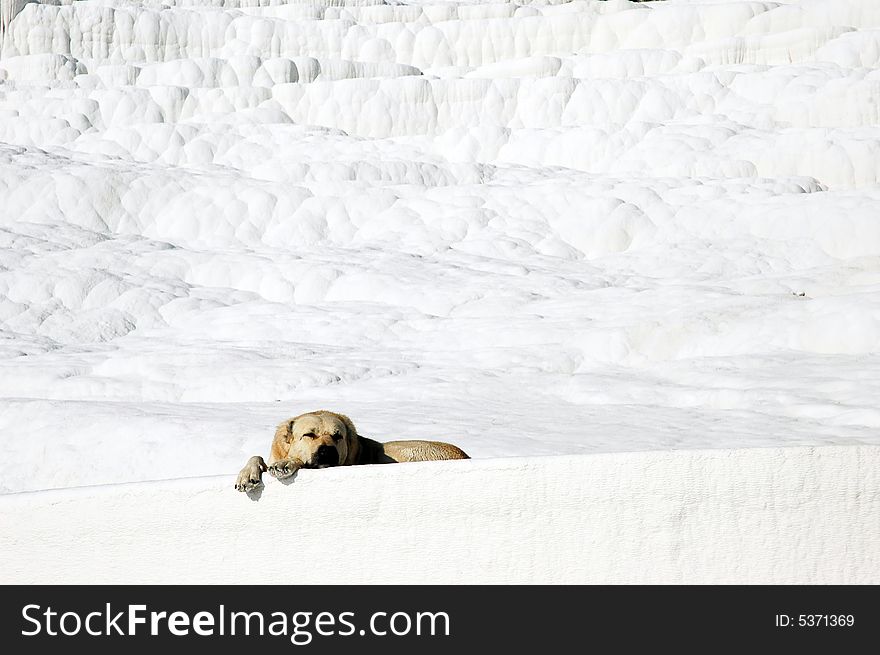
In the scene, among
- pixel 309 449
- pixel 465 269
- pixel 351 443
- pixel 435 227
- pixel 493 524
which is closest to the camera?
pixel 493 524

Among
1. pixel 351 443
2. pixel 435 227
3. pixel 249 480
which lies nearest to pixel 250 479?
pixel 249 480

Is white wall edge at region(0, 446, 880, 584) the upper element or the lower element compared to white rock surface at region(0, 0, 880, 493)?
lower

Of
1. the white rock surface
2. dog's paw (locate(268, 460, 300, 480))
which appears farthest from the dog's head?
the white rock surface

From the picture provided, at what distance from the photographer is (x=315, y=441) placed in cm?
420

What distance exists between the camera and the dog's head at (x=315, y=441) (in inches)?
164

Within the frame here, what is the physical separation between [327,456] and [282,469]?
265 millimetres

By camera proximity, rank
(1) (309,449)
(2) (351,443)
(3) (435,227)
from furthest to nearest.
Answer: (3) (435,227) < (2) (351,443) < (1) (309,449)

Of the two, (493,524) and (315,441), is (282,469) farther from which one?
(493,524)

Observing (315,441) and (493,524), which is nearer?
(493,524)

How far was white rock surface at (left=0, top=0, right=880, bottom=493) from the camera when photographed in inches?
380

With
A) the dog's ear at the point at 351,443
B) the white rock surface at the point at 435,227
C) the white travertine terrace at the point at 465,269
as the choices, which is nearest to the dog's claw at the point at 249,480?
the white travertine terrace at the point at 465,269

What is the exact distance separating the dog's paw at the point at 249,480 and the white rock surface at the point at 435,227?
389 cm

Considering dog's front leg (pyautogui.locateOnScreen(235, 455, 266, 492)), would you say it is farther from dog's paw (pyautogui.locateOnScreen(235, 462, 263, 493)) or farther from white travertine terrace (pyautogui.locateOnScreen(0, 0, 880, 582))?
A: white travertine terrace (pyautogui.locateOnScreen(0, 0, 880, 582))

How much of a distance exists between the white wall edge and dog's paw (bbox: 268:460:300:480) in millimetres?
55
